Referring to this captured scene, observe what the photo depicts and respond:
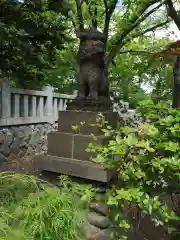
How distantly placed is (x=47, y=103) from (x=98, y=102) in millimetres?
2281

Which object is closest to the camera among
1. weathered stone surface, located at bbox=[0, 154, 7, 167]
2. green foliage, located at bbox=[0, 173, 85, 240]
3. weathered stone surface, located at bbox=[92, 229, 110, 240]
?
green foliage, located at bbox=[0, 173, 85, 240]

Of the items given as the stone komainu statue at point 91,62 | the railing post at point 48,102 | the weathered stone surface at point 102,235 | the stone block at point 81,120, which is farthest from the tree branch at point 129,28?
the weathered stone surface at point 102,235

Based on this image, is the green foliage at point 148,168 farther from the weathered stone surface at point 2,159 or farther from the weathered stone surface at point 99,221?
the weathered stone surface at point 2,159

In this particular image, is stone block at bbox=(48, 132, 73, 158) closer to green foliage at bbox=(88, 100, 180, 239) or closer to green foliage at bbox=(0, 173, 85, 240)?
green foliage at bbox=(88, 100, 180, 239)

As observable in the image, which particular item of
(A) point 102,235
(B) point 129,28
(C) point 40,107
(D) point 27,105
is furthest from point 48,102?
(B) point 129,28

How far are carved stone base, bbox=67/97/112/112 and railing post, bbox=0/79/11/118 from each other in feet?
3.81

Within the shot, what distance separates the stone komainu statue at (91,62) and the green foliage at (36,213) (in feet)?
7.96

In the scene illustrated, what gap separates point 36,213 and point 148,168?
0.78 m

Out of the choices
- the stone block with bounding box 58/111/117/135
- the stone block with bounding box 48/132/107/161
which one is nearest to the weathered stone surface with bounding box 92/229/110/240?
the stone block with bounding box 48/132/107/161

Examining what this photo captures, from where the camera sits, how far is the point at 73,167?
11.4ft

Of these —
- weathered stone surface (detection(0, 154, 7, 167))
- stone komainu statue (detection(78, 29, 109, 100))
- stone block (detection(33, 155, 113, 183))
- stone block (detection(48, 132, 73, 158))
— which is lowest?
weathered stone surface (detection(0, 154, 7, 167))

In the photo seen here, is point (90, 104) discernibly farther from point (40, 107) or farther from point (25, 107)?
point (40, 107)

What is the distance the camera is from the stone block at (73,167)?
3.31 metres

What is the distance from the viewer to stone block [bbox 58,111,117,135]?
11.7ft
